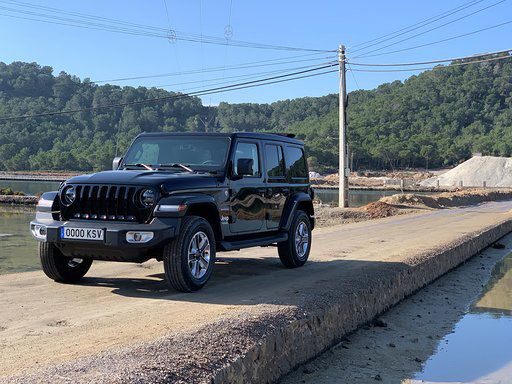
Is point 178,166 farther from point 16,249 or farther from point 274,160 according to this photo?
point 16,249

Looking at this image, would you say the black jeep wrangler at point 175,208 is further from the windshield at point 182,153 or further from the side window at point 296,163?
the side window at point 296,163

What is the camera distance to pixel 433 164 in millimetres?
158250

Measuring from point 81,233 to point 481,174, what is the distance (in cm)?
9452

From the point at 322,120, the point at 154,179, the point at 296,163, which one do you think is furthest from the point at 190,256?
the point at 322,120

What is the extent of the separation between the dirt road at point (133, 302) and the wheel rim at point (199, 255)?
0.30m

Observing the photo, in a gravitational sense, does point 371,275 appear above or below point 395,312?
above

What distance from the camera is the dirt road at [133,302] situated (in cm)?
Answer: 540

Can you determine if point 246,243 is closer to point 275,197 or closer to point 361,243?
point 275,197

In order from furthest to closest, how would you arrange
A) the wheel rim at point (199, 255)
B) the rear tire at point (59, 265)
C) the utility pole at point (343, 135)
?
1. the utility pole at point (343, 135)
2. the rear tire at point (59, 265)
3. the wheel rim at point (199, 255)

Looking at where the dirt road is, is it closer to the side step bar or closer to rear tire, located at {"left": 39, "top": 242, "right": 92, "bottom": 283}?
rear tire, located at {"left": 39, "top": 242, "right": 92, "bottom": 283}

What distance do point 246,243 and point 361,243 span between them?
24.9ft

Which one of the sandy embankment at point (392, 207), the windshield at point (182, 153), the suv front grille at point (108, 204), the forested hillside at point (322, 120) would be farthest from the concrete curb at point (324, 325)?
the forested hillside at point (322, 120)

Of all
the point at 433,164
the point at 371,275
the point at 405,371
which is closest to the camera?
the point at 405,371

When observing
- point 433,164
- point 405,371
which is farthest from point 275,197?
point 433,164
